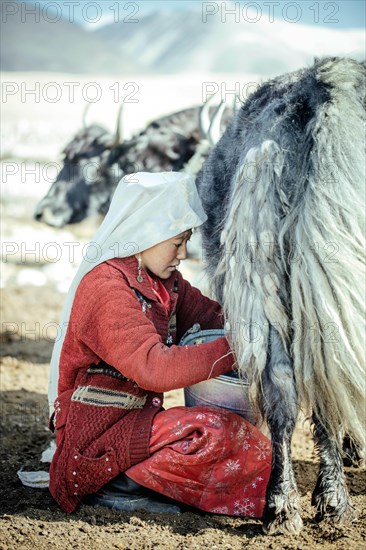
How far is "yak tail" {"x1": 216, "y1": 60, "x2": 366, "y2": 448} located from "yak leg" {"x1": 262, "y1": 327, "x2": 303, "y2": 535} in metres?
0.03

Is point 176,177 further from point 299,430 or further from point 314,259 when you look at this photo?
point 299,430

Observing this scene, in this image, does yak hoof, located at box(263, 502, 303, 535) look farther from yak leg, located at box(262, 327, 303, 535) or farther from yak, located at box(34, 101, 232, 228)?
yak, located at box(34, 101, 232, 228)

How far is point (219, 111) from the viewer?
4.57 meters

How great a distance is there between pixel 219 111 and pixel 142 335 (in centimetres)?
261

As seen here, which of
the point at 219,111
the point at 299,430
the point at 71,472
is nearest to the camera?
the point at 71,472

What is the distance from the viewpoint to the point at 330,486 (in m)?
2.41

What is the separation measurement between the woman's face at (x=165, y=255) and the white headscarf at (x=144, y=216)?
6cm

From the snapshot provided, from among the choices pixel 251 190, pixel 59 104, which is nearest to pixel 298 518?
pixel 251 190

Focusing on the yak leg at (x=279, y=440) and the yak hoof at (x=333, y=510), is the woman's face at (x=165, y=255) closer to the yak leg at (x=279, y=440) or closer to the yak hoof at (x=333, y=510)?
the yak leg at (x=279, y=440)

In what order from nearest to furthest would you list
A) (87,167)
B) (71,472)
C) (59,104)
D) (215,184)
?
(71,472) < (215,184) < (87,167) < (59,104)

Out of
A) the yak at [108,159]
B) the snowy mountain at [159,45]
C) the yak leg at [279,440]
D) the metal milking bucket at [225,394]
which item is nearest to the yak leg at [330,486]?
the yak leg at [279,440]

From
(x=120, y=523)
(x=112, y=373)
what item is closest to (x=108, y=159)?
(x=112, y=373)

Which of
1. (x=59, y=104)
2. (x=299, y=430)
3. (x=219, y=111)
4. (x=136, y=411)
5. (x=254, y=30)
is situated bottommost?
(x=299, y=430)

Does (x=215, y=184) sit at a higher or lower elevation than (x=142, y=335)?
higher
